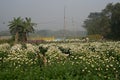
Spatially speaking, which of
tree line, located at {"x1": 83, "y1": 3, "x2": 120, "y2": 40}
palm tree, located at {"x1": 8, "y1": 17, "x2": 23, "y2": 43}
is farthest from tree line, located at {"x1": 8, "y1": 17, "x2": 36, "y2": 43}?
tree line, located at {"x1": 83, "y1": 3, "x2": 120, "y2": 40}

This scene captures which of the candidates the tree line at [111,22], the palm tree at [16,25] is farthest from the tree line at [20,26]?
the tree line at [111,22]

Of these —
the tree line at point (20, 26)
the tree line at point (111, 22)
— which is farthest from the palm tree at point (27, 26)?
the tree line at point (111, 22)

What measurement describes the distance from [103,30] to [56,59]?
Answer: 6062 cm

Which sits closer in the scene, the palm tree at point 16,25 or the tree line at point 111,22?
the tree line at point 111,22

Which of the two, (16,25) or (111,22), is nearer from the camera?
(111,22)

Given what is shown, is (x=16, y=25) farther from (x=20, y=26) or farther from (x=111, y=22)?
(x=111, y=22)

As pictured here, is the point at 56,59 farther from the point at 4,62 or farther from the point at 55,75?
the point at 55,75

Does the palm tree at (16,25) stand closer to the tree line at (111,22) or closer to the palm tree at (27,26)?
the palm tree at (27,26)

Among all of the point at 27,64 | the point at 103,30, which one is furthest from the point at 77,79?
the point at 103,30

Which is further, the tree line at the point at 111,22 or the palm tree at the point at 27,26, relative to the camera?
the palm tree at the point at 27,26

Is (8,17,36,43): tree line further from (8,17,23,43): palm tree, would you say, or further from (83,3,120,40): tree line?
(83,3,120,40): tree line

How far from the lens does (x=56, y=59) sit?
37.4 ft

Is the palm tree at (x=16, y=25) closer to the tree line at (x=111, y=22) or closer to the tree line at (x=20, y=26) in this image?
the tree line at (x=20, y=26)

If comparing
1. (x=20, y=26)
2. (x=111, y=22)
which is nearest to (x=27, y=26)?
(x=20, y=26)
